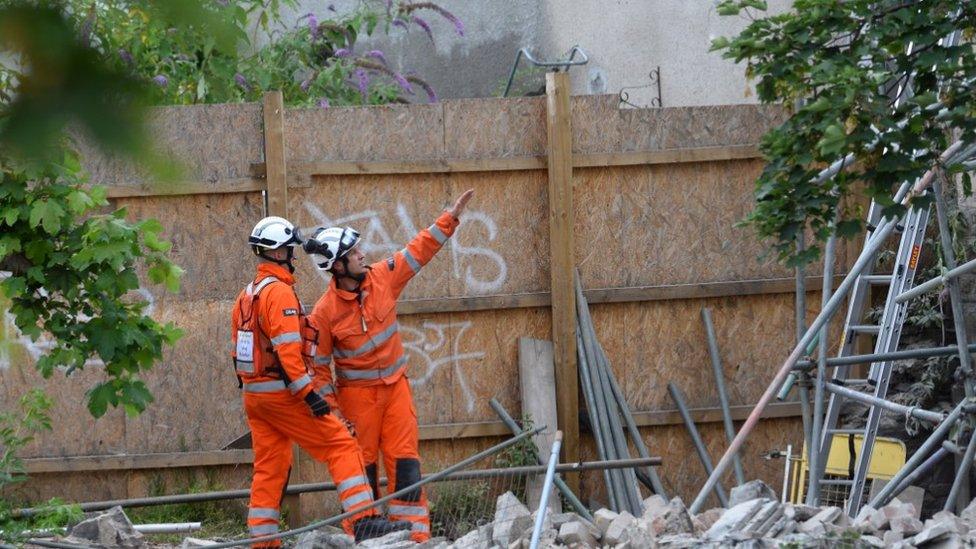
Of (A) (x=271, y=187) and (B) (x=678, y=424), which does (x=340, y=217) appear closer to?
(A) (x=271, y=187)

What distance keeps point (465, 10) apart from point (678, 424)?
5.55 meters

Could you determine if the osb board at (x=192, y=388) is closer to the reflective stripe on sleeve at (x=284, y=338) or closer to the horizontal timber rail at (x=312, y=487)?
the horizontal timber rail at (x=312, y=487)

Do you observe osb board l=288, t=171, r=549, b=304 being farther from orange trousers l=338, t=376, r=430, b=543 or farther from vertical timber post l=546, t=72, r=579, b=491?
orange trousers l=338, t=376, r=430, b=543

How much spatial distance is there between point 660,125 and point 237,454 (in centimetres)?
352

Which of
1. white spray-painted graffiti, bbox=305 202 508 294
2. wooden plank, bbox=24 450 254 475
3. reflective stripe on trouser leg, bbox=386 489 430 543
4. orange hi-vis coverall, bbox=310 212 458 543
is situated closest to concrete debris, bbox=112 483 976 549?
reflective stripe on trouser leg, bbox=386 489 430 543

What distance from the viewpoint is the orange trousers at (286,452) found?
6.98m

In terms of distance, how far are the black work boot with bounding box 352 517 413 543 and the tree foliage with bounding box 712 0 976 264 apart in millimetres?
2655

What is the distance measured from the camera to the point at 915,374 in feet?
26.6

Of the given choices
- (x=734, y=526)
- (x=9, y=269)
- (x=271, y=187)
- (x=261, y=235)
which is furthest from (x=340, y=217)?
(x=734, y=526)

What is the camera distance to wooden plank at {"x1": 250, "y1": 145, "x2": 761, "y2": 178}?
8.16 meters

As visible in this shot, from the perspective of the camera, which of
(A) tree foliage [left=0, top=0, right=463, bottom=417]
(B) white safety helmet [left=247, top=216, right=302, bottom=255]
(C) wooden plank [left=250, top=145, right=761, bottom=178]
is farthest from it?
(C) wooden plank [left=250, top=145, right=761, bottom=178]

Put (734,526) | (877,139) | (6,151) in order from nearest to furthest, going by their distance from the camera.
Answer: (6,151), (877,139), (734,526)

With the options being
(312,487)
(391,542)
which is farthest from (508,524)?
(312,487)

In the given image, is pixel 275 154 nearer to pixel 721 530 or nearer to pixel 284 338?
pixel 284 338
